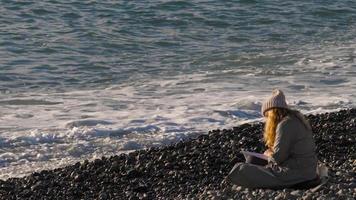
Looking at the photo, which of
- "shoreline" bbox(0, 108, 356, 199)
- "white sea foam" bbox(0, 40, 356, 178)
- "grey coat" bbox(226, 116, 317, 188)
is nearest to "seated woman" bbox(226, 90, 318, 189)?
"grey coat" bbox(226, 116, 317, 188)

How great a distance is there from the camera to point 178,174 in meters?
9.75

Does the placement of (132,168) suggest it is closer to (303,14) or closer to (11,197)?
(11,197)

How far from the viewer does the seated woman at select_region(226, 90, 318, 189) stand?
815 centimetres

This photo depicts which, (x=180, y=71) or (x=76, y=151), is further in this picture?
(x=180, y=71)

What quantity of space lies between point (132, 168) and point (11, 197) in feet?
4.54

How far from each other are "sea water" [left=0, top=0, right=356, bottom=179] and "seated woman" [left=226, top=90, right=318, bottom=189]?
3.64 meters

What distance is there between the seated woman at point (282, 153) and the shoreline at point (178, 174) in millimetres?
121

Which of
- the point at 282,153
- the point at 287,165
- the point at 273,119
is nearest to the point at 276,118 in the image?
the point at 273,119

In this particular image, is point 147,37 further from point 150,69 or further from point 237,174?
point 237,174

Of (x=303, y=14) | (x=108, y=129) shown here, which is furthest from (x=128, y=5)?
(x=108, y=129)

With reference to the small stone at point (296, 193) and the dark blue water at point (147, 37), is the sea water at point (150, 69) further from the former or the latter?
the small stone at point (296, 193)

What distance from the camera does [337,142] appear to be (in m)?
10.7

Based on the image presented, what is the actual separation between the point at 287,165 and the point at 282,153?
139 mm

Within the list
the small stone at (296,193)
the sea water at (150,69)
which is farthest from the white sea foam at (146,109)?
the small stone at (296,193)
